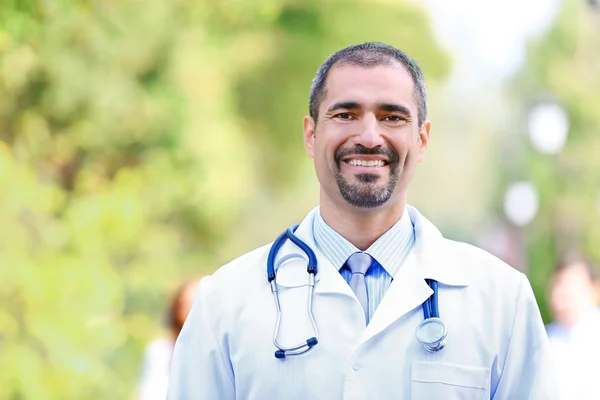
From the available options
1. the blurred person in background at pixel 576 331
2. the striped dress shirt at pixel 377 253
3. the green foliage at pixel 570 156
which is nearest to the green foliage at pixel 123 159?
the green foliage at pixel 570 156

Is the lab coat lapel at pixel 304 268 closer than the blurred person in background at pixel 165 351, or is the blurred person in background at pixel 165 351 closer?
the lab coat lapel at pixel 304 268

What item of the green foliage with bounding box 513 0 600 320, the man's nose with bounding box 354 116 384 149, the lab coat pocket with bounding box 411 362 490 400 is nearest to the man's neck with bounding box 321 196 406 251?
the man's nose with bounding box 354 116 384 149

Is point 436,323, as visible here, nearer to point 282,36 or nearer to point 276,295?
point 276,295

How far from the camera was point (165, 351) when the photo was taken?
3.99 m

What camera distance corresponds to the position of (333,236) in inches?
62.6

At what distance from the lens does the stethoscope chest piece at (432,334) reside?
4.81 feet

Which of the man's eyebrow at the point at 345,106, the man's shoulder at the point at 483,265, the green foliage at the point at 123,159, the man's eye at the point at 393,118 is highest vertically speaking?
the green foliage at the point at 123,159

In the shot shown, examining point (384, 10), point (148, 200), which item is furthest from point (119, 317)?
point (384, 10)

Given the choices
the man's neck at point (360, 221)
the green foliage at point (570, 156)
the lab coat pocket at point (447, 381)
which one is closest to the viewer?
the lab coat pocket at point (447, 381)

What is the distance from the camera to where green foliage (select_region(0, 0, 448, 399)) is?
576 centimetres

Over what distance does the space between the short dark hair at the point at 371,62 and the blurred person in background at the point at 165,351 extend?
2.35m

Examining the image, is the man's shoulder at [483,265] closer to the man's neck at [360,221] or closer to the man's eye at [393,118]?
the man's neck at [360,221]

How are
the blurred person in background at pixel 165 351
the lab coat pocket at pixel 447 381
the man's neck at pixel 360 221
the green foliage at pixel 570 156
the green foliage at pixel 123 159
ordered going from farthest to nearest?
the green foliage at pixel 570 156 → the green foliage at pixel 123 159 → the blurred person in background at pixel 165 351 → the man's neck at pixel 360 221 → the lab coat pocket at pixel 447 381

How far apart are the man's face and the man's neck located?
0.03m
